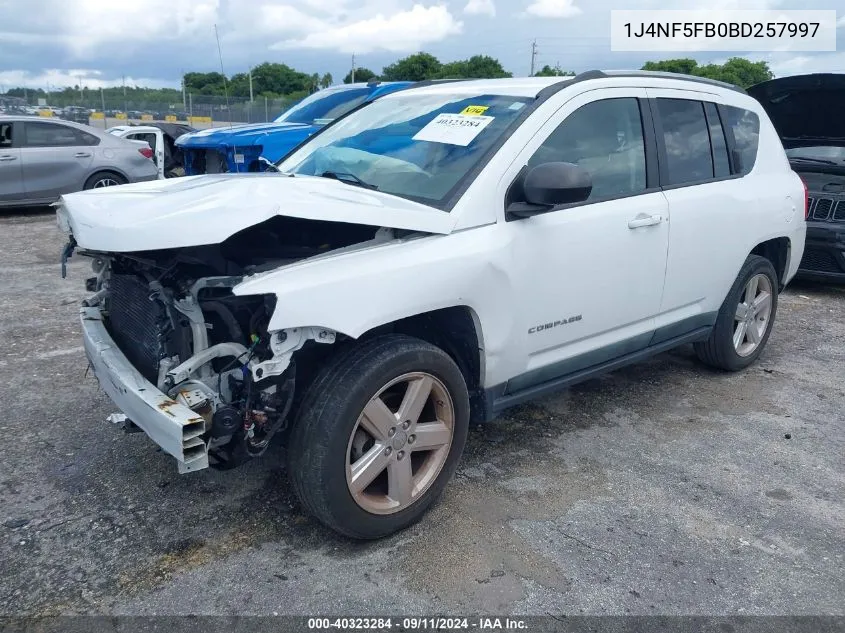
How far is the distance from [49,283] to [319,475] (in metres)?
5.46

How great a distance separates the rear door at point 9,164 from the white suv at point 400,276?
8365 millimetres

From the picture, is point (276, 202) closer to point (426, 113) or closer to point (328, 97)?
point (426, 113)

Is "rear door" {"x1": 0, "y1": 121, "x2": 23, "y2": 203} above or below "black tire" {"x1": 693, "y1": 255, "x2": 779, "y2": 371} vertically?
above

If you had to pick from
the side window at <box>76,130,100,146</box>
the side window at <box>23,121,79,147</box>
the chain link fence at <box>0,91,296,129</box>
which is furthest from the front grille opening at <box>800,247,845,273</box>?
the chain link fence at <box>0,91,296,129</box>

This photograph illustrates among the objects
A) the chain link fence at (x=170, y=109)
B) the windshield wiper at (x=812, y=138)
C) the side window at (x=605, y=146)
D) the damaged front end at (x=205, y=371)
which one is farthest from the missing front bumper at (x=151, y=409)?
the chain link fence at (x=170, y=109)

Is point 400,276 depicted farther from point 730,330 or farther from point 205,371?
point 730,330

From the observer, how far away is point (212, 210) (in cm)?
255

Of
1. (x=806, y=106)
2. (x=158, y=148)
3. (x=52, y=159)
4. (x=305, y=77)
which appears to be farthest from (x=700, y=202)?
(x=305, y=77)

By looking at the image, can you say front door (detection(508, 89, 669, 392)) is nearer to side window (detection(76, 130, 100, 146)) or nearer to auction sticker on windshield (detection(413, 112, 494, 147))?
auction sticker on windshield (detection(413, 112, 494, 147))

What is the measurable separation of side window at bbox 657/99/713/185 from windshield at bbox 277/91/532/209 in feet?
3.45

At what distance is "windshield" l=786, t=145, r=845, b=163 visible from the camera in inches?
284

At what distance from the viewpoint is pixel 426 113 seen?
3.70m

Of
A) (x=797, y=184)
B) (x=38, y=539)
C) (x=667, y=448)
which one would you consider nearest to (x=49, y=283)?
(x=38, y=539)

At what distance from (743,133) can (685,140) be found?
29.5 inches
